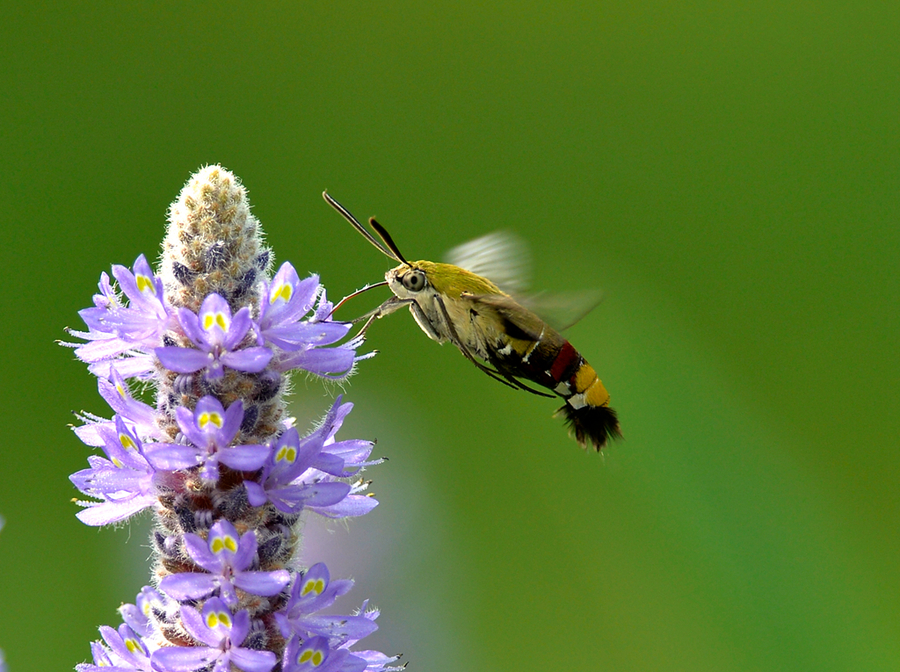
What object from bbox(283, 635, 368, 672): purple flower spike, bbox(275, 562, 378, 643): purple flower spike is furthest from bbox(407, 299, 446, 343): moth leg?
bbox(283, 635, 368, 672): purple flower spike

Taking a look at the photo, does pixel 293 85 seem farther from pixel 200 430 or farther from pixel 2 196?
pixel 200 430

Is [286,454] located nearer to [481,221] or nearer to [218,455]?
[218,455]

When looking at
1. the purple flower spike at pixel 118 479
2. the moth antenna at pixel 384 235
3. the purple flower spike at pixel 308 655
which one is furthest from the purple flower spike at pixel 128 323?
the moth antenna at pixel 384 235

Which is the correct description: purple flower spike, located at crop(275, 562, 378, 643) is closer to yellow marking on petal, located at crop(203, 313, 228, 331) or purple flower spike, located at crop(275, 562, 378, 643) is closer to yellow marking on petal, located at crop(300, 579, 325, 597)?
yellow marking on petal, located at crop(300, 579, 325, 597)

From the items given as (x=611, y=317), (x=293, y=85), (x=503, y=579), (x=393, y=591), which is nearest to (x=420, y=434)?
(x=503, y=579)

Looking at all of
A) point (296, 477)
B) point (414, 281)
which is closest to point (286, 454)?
point (296, 477)
